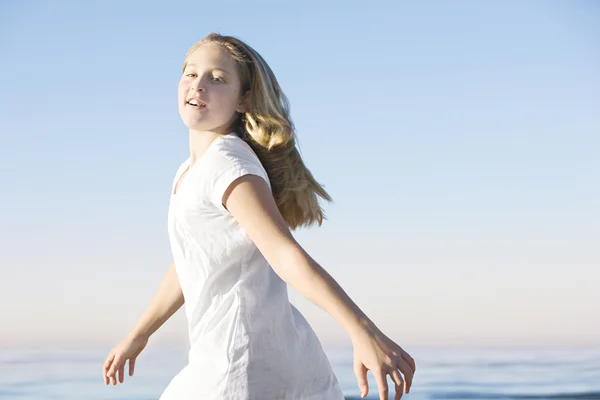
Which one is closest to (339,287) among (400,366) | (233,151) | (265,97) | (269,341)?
(400,366)

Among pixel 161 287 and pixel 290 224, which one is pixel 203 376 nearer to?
pixel 290 224

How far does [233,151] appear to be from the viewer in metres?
1.45

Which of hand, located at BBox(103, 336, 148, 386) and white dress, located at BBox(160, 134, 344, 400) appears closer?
white dress, located at BBox(160, 134, 344, 400)

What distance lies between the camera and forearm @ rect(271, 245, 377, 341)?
3.67 feet

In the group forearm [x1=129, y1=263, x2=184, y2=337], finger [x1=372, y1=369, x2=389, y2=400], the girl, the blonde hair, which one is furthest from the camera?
forearm [x1=129, y1=263, x2=184, y2=337]

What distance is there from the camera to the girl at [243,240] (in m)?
1.34

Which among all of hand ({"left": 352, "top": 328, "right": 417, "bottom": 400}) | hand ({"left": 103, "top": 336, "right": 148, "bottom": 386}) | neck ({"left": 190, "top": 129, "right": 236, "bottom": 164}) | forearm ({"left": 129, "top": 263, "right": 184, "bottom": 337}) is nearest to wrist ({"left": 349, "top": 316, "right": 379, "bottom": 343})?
hand ({"left": 352, "top": 328, "right": 417, "bottom": 400})

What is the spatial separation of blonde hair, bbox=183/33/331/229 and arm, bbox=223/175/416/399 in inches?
6.8

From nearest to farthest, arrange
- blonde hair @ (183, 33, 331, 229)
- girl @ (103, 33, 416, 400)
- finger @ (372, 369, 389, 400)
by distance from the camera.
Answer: finger @ (372, 369, 389, 400), girl @ (103, 33, 416, 400), blonde hair @ (183, 33, 331, 229)

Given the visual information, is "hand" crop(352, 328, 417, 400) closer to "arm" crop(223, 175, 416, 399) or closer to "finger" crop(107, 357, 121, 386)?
"arm" crop(223, 175, 416, 399)

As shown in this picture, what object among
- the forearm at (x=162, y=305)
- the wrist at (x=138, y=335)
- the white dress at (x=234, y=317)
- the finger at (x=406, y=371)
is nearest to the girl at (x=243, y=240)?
the white dress at (x=234, y=317)

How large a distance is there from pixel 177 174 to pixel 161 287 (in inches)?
11.2

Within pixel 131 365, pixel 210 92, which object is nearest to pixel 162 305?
pixel 131 365

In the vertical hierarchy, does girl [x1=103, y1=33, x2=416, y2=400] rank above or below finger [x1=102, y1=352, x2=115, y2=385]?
above
